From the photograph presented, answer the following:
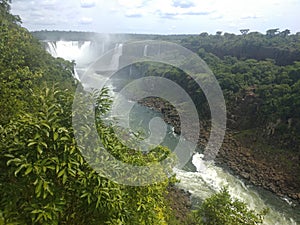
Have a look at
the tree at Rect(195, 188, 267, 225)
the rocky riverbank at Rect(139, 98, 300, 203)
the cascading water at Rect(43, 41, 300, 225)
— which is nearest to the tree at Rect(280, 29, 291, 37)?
the rocky riverbank at Rect(139, 98, 300, 203)

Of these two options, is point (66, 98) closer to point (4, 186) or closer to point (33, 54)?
point (4, 186)

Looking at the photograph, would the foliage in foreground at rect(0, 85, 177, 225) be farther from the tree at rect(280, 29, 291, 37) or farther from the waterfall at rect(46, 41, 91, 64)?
the tree at rect(280, 29, 291, 37)

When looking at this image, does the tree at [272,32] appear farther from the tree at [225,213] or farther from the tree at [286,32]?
the tree at [225,213]

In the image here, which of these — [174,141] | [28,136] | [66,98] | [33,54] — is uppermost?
[66,98]

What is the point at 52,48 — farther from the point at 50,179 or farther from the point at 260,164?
the point at 50,179

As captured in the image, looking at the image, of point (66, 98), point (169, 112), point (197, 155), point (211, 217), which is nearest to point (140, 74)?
point (169, 112)

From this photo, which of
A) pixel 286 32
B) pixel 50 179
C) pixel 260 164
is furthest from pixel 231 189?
pixel 286 32

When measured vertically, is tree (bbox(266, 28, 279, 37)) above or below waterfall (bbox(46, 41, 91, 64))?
above

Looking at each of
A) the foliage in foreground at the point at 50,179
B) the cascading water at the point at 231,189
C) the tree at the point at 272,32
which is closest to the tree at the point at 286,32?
the tree at the point at 272,32
